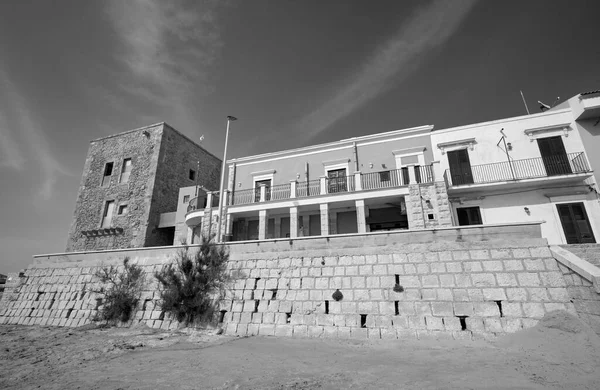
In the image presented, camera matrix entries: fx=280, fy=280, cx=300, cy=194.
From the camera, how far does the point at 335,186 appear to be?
16.2 metres

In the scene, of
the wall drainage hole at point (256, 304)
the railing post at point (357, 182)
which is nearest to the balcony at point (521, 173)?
the railing post at point (357, 182)

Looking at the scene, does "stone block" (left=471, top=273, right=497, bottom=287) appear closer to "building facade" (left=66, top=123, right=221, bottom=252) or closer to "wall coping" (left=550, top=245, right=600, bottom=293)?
"wall coping" (left=550, top=245, right=600, bottom=293)

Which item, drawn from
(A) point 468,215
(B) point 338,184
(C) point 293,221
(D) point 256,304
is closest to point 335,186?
(B) point 338,184

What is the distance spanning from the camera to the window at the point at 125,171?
71.8ft

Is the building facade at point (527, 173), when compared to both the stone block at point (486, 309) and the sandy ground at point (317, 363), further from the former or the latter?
the sandy ground at point (317, 363)

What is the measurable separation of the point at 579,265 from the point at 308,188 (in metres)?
12.0

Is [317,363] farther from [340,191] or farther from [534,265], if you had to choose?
[340,191]

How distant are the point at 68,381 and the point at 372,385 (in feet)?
18.9

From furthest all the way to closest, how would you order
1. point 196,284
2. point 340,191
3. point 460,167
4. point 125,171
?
point 125,171 → point 340,191 → point 460,167 → point 196,284

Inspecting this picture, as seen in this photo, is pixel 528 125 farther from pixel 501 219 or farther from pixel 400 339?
pixel 400 339

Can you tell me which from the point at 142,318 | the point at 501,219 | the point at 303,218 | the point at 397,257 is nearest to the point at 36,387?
the point at 142,318

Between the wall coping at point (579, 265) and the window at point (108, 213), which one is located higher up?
the window at point (108, 213)

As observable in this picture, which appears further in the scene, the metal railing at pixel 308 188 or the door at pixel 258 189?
the door at pixel 258 189

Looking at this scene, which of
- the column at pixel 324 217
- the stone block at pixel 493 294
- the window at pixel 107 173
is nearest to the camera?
the stone block at pixel 493 294
